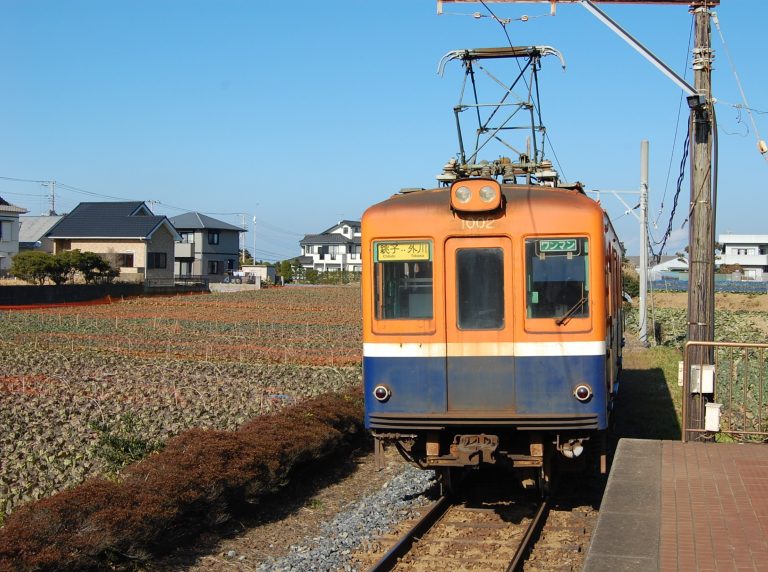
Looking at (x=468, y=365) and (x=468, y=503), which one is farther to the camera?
(x=468, y=503)

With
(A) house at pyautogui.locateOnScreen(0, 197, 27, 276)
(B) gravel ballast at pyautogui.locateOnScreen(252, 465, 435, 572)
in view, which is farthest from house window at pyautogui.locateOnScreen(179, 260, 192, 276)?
(B) gravel ballast at pyautogui.locateOnScreen(252, 465, 435, 572)

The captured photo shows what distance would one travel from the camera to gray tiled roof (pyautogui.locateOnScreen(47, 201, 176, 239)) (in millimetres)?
60375

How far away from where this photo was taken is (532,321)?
821 centimetres

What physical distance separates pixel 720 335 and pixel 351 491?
23427 millimetres

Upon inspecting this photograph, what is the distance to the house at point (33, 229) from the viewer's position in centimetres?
7048

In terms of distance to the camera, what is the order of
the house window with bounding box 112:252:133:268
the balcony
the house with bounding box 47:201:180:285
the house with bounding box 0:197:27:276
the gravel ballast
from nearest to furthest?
the gravel ballast, the house with bounding box 0:197:27:276, the house window with bounding box 112:252:133:268, the house with bounding box 47:201:180:285, the balcony

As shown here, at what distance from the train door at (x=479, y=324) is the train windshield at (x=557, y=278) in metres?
0.20

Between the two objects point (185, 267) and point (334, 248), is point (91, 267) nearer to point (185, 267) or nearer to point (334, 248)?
point (185, 267)

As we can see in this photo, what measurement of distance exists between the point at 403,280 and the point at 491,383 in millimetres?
1231

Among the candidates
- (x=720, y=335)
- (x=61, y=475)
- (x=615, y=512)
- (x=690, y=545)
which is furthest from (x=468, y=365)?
(x=720, y=335)

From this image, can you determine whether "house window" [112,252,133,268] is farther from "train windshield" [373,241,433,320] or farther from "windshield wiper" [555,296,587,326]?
"windshield wiper" [555,296,587,326]

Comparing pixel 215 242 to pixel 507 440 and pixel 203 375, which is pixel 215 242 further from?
pixel 507 440

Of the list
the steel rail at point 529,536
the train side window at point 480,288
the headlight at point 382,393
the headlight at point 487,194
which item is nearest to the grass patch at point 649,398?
the steel rail at point 529,536

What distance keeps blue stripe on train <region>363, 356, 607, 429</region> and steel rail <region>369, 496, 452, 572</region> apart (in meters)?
1.02
